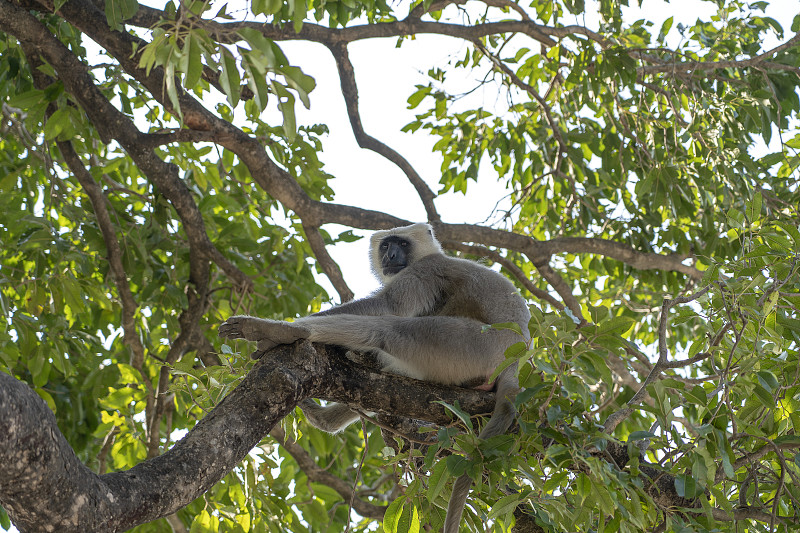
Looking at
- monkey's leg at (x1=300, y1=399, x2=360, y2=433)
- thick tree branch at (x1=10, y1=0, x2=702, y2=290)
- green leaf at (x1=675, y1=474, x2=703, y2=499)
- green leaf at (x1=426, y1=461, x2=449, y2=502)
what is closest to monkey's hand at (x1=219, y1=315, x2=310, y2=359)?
monkey's leg at (x1=300, y1=399, x2=360, y2=433)

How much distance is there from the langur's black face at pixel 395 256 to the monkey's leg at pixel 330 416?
1031 millimetres

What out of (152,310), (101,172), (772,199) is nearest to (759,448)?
(772,199)

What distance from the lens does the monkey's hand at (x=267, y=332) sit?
2.83m

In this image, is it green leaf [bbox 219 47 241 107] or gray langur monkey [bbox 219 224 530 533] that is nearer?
green leaf [bbox 219 47 241 107]

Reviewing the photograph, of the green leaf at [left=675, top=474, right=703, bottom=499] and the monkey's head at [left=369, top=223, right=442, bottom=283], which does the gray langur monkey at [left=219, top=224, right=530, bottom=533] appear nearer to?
the monkey's head at [left=369, top=223, right=442, bottom=283]

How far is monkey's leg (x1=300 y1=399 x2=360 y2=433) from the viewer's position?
3488mm

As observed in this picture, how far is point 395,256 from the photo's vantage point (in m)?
4.31

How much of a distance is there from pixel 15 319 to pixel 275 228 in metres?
1.80

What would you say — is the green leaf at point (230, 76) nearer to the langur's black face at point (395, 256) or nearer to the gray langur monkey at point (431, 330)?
the gray langur monkey at point (431, 330)

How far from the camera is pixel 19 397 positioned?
1.70 meters

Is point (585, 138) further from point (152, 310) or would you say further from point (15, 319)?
point (15, 319)

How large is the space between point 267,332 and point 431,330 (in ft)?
2.49

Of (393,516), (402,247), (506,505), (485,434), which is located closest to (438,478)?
(506,505)

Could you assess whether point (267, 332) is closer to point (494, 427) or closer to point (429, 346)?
point (429, 346)
